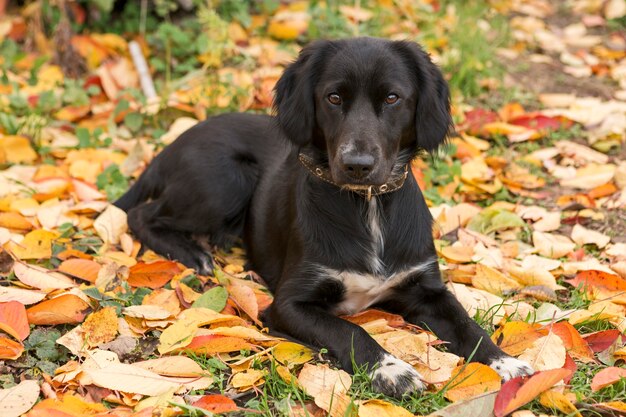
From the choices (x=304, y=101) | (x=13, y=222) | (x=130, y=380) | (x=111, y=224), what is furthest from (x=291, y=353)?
(x=13, y=222)

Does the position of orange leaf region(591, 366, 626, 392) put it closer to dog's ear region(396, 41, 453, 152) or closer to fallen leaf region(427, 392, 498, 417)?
fallen leaf region(427, 392, 498, 417)

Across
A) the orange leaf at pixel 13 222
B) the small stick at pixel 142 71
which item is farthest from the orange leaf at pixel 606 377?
the small stick at pixel 142 71

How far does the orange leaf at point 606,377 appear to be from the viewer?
299cm

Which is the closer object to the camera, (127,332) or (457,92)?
(127,332)

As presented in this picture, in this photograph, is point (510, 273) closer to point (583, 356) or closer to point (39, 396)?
point (583, 356)

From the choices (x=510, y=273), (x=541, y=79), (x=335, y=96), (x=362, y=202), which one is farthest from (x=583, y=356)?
(x=541, y=79)

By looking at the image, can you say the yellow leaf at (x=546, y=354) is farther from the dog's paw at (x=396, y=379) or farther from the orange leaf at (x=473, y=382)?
the dog's paw at (x=396, y=379)

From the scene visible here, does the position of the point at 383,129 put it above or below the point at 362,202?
above

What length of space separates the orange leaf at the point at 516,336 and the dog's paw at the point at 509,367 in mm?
172

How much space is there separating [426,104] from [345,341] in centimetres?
116

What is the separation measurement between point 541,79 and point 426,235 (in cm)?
382

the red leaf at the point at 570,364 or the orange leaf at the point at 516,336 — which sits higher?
the red leaf at the point at 570,364

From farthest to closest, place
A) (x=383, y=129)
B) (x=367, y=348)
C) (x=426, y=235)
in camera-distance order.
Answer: (x=426, y=235)
(x=383, y=129)
(x=367, y=348)

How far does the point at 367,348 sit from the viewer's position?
3193 mm
